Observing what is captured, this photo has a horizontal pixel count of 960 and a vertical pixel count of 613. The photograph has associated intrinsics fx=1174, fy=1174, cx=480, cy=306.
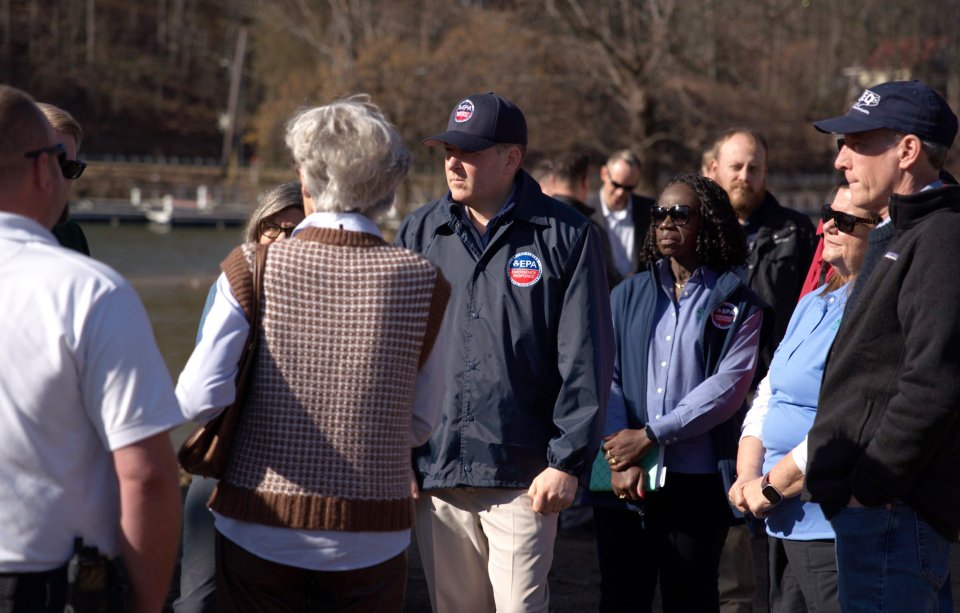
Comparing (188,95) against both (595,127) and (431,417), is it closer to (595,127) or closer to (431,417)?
(595,127)

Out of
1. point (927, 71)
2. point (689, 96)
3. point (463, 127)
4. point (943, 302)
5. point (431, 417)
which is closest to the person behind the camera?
point (943, 302)

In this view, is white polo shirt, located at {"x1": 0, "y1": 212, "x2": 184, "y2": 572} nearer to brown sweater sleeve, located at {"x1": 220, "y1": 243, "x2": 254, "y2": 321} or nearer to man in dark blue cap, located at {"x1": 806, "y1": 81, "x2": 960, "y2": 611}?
brown sweater sleeve, located at {"x1": 220, "y1": 243, "x2": 254, "y2": 321}

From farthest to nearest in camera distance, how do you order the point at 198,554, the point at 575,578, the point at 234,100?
the point at 234,100 → the point at 575,578 → the point at 198,554

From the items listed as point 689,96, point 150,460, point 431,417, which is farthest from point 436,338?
point 689,96

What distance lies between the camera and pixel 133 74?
3238 inches

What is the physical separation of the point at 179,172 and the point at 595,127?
44749 millimetres

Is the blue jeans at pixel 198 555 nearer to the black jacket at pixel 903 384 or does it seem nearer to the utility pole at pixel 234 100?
the black jacket at pixel 903 384

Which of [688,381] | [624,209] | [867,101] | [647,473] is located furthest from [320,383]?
[624,209]

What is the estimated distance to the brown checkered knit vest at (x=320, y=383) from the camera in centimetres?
274

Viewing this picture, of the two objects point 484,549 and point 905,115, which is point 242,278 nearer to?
point 484,549

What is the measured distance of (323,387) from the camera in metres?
2.75

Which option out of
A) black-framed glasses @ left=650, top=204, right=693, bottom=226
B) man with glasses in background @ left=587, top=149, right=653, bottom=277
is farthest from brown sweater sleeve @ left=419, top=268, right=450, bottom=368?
man with glasses in background @ left=587, top=149, right=653, bottom=277

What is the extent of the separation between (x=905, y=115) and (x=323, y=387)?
5.52ft

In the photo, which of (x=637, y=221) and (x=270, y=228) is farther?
(x=637, y=221)
